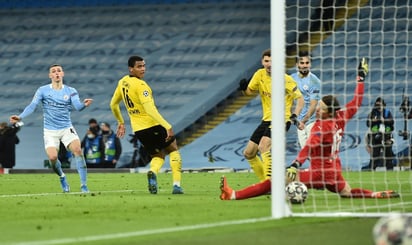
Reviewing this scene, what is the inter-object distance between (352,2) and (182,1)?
6.30 m

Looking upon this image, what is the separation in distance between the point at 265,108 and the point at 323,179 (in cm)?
236

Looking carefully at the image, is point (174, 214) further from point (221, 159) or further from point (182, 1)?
point (182, 1)

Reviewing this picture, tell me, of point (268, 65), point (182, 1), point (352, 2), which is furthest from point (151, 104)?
point (182, 1)

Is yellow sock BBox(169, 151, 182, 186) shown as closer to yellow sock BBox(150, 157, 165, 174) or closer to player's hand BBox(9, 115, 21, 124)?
yellow sock BBox(150, 157, 165, 174)

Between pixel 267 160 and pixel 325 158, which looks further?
pixel 267 160

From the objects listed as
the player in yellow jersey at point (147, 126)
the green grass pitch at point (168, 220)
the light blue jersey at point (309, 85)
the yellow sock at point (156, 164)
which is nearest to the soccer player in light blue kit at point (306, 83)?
the light blue jersey at point (309, 85)

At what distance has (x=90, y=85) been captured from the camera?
106ft

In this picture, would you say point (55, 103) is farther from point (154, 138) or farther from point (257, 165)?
point (257, 165)

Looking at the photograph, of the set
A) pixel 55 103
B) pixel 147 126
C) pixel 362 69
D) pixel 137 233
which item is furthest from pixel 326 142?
pixel 55 103

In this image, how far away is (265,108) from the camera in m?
14.3

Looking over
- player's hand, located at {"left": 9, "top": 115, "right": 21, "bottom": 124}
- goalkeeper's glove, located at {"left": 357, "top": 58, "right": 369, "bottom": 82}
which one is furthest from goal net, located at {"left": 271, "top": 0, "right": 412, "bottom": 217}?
player's hand, located at {"left": 9, "top": 115, "right": 21, "bottom": 124}

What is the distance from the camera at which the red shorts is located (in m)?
12.2

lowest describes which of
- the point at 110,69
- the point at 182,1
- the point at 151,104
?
the point at 151,104

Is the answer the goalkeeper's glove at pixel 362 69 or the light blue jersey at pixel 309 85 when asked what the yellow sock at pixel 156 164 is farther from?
the goalkeeper's glove at pixel 362 69
